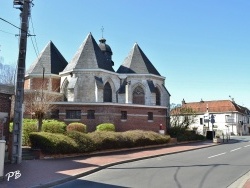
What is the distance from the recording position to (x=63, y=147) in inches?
706

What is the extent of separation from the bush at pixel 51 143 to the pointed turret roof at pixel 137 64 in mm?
24930

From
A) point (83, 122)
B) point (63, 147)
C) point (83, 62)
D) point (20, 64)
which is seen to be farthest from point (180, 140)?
point (20, 64)

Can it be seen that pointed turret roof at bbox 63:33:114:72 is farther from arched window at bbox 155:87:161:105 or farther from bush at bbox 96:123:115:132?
bush at bbox 96:123:115:132

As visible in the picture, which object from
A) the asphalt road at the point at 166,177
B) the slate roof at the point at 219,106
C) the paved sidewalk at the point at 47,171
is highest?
the slate roof at the point at 219,106

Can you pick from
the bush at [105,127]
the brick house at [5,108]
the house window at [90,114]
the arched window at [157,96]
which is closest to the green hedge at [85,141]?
the brick house at [5,108]

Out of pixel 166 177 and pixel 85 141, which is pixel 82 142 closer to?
pixel 85 141

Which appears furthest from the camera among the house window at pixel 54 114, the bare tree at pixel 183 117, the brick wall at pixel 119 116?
the bare tree at pixel 183 117

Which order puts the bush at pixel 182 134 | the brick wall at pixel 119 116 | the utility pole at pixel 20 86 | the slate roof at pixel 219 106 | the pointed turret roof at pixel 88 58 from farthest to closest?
the slate roof at pixel 219 106 < the pointed turret roof at pixel 88 58 < the bush at pixel 182 134 < the brick wall at pixel 119 116 < the utility pole at pixel 20 86

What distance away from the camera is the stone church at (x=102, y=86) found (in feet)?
100.0

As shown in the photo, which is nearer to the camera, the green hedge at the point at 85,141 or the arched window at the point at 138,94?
the green hedge at the point at 85,141

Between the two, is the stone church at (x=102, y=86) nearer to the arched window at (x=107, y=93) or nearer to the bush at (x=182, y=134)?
the arched window at (x=107, y=93)

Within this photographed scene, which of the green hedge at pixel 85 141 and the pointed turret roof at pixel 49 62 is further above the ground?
the pointed turret roof at pixel 49 62

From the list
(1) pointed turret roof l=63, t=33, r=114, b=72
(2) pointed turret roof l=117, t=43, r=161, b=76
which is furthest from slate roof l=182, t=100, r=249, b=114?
(1) pointed turret roof l=63, t=33, r=114, b=72

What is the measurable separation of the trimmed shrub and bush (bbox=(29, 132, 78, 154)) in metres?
0.73
